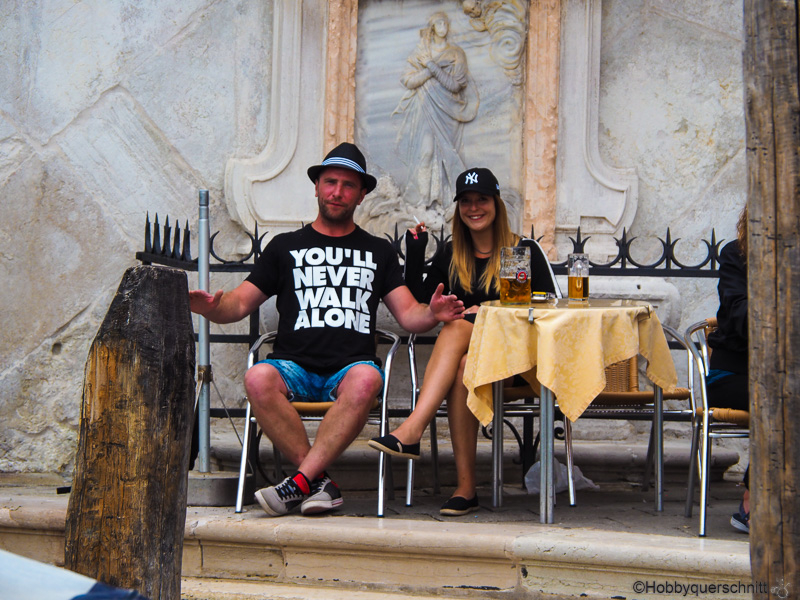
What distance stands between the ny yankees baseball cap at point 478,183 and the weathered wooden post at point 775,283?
197cm

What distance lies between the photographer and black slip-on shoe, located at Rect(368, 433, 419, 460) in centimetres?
365

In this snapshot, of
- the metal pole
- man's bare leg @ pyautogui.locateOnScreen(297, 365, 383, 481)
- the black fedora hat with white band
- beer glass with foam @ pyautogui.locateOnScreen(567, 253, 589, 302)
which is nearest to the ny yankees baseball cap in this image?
the black fedora hat with white band

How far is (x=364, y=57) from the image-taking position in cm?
614

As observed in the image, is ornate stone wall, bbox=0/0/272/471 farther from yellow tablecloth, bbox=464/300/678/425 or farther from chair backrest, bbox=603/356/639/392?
yellow tablecloth, bbox=464/300/678/425

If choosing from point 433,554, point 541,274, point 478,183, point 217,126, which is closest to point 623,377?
point 541,274

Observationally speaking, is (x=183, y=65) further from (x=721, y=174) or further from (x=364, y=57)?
(x=721, y=174)

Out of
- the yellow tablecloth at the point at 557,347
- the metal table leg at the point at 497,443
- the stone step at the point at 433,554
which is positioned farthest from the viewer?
the metal table leg at the point at 497,443

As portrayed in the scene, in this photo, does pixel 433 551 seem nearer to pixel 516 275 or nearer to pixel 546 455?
pixel 546 455

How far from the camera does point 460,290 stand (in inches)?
168

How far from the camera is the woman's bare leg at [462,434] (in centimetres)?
393

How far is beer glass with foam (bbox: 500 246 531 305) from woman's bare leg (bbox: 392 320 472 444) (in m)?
0.33

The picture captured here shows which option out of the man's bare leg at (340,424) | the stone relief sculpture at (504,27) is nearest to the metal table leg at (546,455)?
the man's bare leg at (340,424)

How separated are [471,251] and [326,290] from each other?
2.20 ft

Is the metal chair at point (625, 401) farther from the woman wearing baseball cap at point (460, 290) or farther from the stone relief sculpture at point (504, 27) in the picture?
the stone relief sculpture at point (504, 27)
